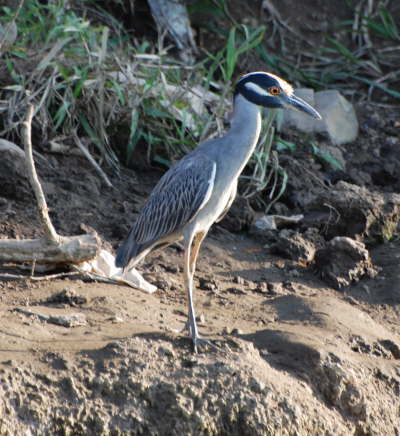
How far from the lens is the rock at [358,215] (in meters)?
6.64

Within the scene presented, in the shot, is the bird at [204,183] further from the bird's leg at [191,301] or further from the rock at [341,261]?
the rock at [341,261]

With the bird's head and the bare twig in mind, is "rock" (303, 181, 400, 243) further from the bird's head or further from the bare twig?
the bare twig

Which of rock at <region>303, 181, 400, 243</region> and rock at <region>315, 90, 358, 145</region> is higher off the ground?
rock at <region>315, 90, 358, 145</region>

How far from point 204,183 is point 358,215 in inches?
77.7

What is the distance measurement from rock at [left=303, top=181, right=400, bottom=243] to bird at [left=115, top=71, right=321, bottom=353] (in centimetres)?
154

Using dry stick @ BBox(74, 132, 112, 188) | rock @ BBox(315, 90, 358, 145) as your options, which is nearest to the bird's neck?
dry stick @ BBox(74, 132, 112, 188)

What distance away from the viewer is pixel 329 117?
8156mm

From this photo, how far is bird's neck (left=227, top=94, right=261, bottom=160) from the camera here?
17.0 feet

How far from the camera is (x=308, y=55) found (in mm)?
9195

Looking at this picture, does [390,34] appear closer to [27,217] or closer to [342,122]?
[342,122]

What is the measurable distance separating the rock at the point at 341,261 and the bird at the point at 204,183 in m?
1.08

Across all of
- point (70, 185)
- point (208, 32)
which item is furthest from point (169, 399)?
point (208, 32)

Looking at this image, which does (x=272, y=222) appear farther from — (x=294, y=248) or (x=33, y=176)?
(x=33, y=176)

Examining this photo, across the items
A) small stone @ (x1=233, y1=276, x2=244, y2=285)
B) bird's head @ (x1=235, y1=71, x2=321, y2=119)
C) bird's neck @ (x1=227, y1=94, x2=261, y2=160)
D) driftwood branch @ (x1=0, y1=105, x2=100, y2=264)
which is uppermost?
bird's head @ (x1=235, y1=71, x2=321, y2=119)
